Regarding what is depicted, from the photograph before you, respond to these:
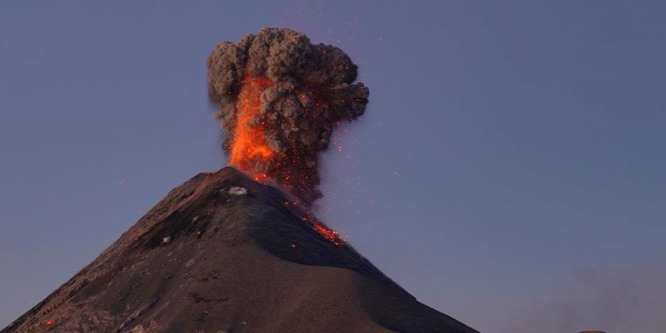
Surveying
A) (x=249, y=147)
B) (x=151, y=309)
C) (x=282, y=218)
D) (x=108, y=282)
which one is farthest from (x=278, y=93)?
(x=151, y=309)

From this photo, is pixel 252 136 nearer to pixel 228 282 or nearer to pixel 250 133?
pixel 250 133

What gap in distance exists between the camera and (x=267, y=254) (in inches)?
1834

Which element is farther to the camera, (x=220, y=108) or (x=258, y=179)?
(x=220, y=108)

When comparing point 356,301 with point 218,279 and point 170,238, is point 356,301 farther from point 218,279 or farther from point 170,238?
point 170,238

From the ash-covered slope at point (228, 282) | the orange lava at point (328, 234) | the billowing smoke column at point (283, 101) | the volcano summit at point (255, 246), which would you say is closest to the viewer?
the ash-covered slope at point (228, 282)

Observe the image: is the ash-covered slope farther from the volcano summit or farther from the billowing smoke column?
the billowing smoke column

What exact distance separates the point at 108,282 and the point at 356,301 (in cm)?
1538

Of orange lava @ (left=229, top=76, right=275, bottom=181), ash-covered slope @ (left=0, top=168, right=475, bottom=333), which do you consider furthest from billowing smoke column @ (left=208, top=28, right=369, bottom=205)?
ash-covered slope @ (left=0, top=168, right=475, bottom=333)

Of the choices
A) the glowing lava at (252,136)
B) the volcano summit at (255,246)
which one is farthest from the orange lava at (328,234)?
the glowing lava at (252,136)

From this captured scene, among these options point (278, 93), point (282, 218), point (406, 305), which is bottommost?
point (406, 305)

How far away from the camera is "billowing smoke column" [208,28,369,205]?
63.3m

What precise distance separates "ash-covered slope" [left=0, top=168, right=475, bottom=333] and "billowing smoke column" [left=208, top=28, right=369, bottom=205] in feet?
16.1

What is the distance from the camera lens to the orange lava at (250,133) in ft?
210

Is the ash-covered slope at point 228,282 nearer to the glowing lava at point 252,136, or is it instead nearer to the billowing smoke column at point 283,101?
the glowing lava at point 252,136
